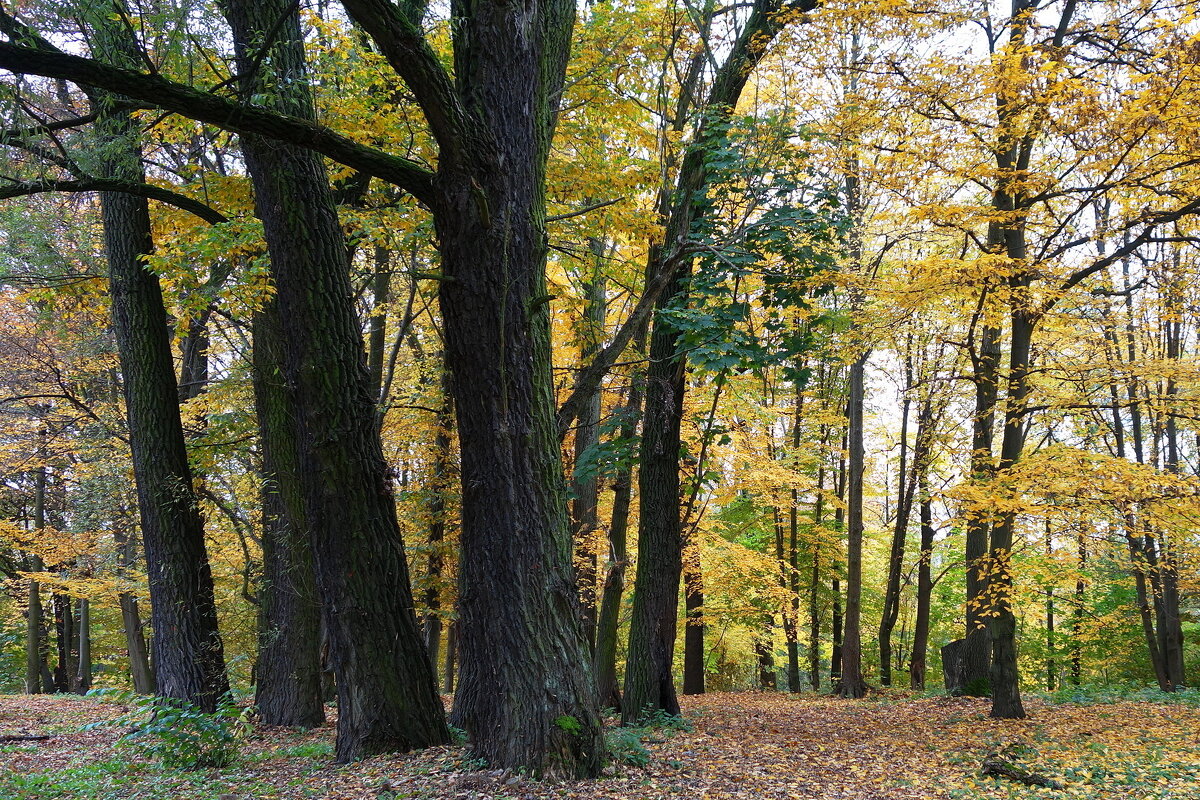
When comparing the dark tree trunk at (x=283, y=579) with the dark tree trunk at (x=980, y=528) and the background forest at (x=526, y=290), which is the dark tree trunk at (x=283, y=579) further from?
the dark tree trunk at (x=980, y=528)

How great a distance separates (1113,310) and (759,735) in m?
11.0

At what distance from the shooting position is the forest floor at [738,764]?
4590 millimetres

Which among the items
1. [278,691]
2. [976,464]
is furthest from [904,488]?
[278,691]

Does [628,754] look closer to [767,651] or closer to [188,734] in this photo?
[188,734]

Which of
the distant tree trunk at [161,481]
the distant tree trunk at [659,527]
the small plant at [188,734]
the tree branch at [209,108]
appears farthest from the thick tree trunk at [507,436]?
the distant tree trunk at [161,481]

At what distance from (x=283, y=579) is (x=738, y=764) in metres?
5.53

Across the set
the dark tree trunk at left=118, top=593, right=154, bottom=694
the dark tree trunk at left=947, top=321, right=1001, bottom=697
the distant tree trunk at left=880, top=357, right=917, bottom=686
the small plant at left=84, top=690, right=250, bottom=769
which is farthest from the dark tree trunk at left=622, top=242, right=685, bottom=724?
the dark tree trunk at left=118, top=593, right=154, bottom=694

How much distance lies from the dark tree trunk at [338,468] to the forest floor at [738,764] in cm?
39

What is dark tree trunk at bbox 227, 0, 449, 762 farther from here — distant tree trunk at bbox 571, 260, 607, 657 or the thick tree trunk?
distant tree trunk at bbox 571, 260, 607, 657

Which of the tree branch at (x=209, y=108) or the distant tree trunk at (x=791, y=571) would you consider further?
the distant tree trunk at (x=791, y=571)

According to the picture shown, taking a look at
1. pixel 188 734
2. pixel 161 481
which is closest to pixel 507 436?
pixel 188 734

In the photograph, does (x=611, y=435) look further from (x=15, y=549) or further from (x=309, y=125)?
(x=15, y=549)

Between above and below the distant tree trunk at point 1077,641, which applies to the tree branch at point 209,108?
→ above

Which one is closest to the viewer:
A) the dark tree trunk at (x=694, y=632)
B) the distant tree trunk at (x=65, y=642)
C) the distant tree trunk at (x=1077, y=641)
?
the dark tree trunk at (x=694, y=632)
